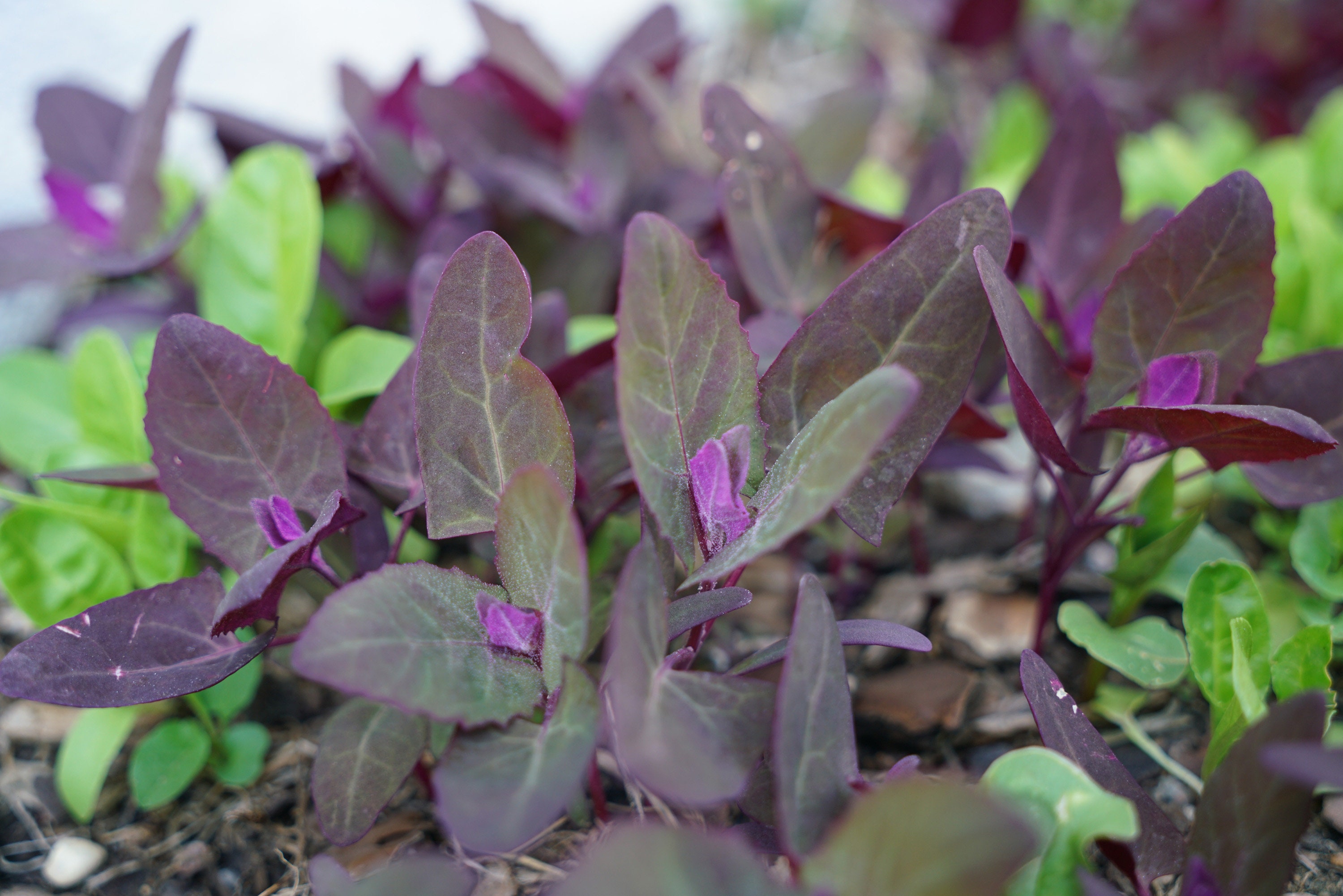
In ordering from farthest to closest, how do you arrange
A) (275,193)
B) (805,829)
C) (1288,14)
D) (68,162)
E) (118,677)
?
(1288,14), (68,162), (275,193), (118,677), (805,829)

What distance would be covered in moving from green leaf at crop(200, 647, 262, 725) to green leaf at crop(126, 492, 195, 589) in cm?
11

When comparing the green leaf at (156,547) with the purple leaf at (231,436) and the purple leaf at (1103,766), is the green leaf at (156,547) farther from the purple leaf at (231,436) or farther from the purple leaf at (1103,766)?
the purple leaf at (1103,766)

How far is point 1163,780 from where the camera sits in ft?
2.71

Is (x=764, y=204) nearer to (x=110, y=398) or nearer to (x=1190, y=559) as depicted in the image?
(x=1190, y=559)

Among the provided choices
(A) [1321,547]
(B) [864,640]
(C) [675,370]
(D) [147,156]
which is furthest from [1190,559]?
(D) [147,156]

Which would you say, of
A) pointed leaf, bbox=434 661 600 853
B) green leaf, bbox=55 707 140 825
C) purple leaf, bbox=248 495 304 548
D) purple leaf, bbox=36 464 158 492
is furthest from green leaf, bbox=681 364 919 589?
green leaf, bbox=55 707 140 825

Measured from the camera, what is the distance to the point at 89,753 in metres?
0.83

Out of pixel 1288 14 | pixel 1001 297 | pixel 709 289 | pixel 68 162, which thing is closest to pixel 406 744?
pixel 709 289

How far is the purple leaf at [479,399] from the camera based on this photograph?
0.62m

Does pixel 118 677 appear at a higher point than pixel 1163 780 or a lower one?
higher

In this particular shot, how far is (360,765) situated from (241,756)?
11.3 inches

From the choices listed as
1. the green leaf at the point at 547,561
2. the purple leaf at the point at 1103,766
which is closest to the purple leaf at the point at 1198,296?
the purple leaf at the point at 1103,766

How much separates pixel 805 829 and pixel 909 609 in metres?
0.54

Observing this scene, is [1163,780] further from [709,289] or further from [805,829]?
[709,289]
